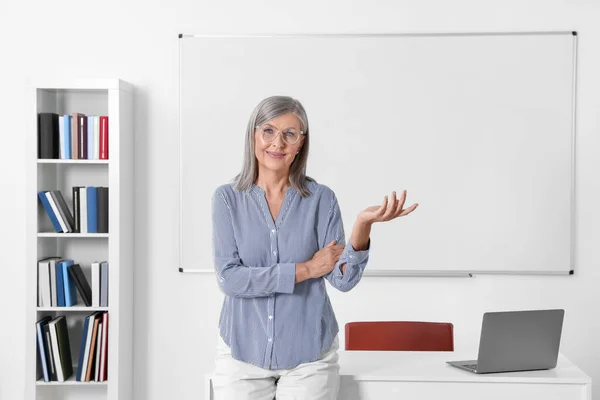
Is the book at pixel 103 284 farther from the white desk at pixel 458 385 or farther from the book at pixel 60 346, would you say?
the white desk at pixel 458 385

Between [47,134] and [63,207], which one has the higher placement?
[47,134]

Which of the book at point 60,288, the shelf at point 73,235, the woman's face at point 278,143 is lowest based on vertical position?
the book at point 60,288

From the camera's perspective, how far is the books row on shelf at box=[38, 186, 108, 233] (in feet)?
13.7

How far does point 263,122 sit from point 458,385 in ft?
3.56

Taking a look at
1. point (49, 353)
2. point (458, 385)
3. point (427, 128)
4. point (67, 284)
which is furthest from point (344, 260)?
point (49, 353)

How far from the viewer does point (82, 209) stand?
419cm

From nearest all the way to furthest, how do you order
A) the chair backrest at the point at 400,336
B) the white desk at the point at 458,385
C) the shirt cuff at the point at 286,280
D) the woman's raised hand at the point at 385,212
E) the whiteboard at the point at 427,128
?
the woman's raised hand at the point at 385,212
the shirt cuff at the point at 286,280
the white desk at the point at 458,385
the chair backrest at the point at 400,336
the whiteboard at the point at 427,128

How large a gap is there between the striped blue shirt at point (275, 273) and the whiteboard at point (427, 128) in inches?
68.2

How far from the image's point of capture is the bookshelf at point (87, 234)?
414cm

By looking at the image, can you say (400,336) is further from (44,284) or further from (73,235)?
(44,284)

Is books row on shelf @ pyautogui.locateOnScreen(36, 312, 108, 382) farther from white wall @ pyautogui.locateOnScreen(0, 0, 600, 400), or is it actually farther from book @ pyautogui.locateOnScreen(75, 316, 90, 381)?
white wall @ pyautogui.locateOnScreen(0, 0, 600, 400)

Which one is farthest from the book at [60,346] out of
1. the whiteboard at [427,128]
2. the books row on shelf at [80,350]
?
the whiteboard at [427,128]

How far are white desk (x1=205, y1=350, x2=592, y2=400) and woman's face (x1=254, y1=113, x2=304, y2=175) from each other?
741 mm

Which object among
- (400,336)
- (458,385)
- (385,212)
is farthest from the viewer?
(400,336)
